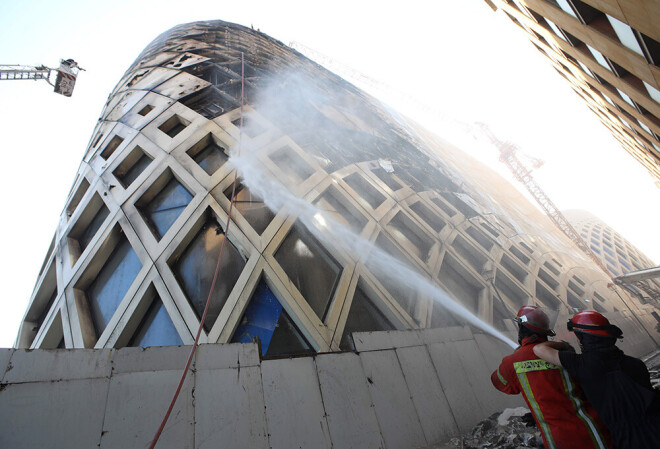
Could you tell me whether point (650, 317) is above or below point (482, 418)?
above

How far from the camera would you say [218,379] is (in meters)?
2.93

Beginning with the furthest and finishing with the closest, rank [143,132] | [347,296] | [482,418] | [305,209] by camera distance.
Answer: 1. [143,132]
2. [305,209]
3. [347,296]
4. [482,418]

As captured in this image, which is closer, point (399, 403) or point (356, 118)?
point (399, 403)

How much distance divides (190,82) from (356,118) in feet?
20.2

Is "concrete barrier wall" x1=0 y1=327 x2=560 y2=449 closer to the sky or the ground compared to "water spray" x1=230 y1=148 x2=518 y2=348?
closer to the ground

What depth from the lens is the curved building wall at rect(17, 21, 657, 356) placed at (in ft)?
15.1

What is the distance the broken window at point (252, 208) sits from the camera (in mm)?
5512

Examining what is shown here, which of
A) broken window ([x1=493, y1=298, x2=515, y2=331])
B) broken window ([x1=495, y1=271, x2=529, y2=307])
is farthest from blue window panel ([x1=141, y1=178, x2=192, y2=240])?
broken window ([x1=495, y1=271, x2=529, y2=307])

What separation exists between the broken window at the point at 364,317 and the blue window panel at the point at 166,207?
3821 millimetres

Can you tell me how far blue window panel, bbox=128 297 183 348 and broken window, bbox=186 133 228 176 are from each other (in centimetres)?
294

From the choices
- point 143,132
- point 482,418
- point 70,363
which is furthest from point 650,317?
point 143,132

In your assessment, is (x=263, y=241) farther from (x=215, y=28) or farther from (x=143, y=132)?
(x=215, y=28)

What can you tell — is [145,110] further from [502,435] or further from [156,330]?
[502,435]

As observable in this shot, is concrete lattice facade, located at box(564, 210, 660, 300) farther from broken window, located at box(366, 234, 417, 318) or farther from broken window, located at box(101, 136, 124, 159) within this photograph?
broken window, located at box(101, 136, 124, 159)
